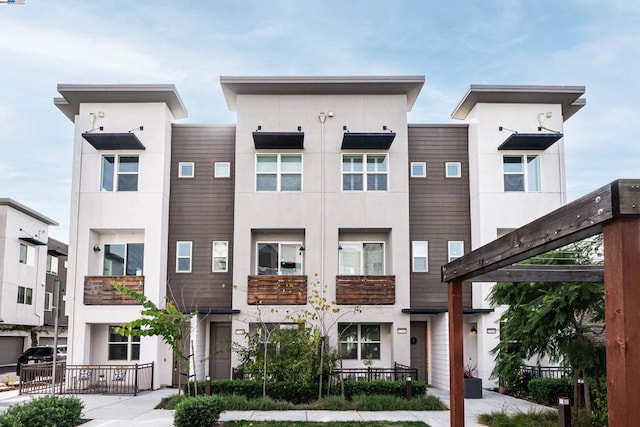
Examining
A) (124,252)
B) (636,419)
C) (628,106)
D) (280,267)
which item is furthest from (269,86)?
(636,419)

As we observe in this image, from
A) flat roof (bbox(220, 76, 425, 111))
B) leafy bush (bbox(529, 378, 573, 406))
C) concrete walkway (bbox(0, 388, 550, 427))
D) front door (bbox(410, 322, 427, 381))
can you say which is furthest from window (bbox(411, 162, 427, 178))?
leafy bush (bbox(529, 378, 573, 406))

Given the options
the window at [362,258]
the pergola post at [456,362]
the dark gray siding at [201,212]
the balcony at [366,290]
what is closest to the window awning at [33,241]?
the dark gray siding at [201,212]

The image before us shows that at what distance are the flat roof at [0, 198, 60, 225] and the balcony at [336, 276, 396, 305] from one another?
67.4ft

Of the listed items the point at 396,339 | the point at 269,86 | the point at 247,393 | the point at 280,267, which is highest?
the point at 269,86

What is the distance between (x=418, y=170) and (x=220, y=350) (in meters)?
9.20

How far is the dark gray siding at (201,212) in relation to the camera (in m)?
20.7

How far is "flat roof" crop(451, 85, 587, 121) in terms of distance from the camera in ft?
66.3

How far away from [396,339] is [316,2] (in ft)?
34.5

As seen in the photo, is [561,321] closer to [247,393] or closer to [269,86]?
[247,393]

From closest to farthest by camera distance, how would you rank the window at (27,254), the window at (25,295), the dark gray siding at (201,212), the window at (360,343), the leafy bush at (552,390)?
the leafy bush at (552,390) → the dark gray siding at (201,212) → the window at (360,343) → the window at (25,295) → the window at (27,254)

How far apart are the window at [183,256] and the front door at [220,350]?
224 cm

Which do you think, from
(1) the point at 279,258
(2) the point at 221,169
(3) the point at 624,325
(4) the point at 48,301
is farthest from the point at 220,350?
(4) the point at 48,301

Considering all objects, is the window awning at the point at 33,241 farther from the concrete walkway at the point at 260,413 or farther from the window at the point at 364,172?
the window at the point at 364,172

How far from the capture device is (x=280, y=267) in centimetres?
2092
